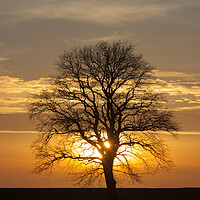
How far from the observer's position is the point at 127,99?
94.2 feet

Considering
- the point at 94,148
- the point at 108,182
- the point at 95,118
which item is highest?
the point at 95,118

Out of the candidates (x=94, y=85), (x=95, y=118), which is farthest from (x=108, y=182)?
(x=94, y=85)
